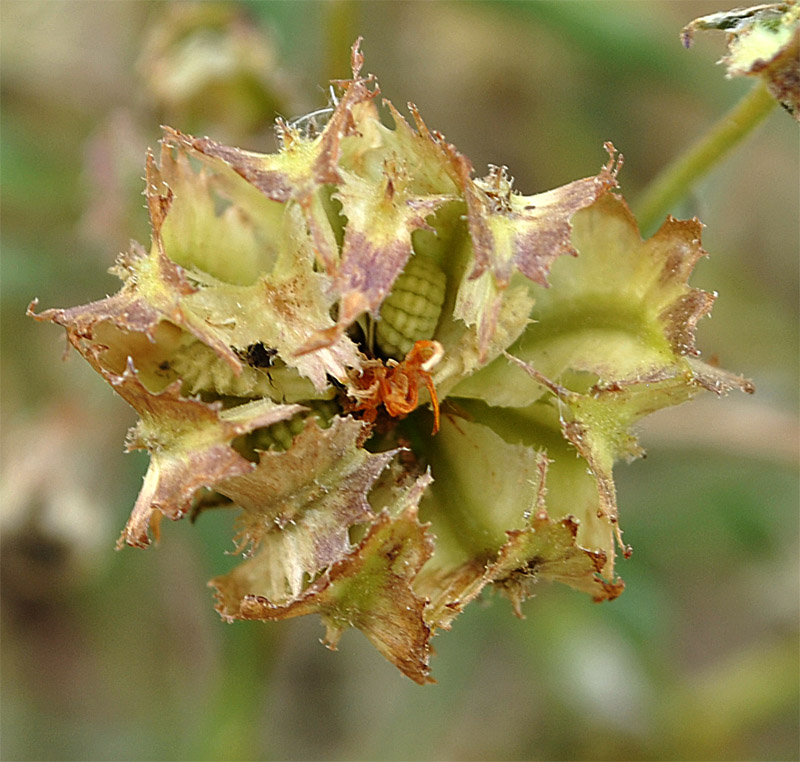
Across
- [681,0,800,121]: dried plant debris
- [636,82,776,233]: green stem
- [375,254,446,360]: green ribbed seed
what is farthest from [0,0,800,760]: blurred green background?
[375,254,446,360]: green ribbed seed

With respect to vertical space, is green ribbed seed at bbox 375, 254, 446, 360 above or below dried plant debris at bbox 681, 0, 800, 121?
below

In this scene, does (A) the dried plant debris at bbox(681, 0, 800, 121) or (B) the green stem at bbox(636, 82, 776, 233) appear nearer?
(A) the dried plant debris at bbox(681, 0, 800, 121)

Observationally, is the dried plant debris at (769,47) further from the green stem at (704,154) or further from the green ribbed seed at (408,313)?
the green ribbed seed at (408,313)

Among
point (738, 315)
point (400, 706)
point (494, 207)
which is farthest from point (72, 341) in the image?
point (738, 315)

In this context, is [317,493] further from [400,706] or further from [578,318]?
[400,706]

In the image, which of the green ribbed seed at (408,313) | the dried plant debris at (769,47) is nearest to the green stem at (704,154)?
the dried plant debris at (769,47)

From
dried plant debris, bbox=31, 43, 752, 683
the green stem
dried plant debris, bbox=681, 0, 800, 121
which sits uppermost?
the green stem

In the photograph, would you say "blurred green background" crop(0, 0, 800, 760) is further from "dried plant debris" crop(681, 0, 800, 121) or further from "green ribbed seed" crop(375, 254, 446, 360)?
"green ribbed seed" crop(375, 254, 446, 360)
